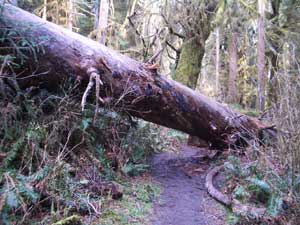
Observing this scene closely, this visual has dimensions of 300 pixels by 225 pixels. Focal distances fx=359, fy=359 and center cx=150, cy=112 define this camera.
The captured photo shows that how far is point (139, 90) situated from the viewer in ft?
20.8

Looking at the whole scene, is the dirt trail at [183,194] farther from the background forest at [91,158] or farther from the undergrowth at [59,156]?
the undergrowth at [59,156]

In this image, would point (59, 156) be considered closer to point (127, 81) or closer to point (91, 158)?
point (91, 158)

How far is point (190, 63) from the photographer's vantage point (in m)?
10.4

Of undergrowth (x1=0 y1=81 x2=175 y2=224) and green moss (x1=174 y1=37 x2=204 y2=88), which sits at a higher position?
green moss (x1=174 y1=37 x2=204 y2=88)

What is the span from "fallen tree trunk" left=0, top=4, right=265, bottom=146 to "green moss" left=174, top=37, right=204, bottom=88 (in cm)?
263

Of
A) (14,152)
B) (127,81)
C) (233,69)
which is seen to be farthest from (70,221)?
(233,69)

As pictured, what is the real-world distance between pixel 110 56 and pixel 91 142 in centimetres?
152

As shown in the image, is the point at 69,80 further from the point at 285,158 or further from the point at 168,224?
the point at 285,158

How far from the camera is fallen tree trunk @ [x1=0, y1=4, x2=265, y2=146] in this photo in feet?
18.2

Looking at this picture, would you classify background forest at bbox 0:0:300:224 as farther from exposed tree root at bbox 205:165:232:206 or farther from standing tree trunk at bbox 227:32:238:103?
standing tree trunk at bbox 227:32:238:103

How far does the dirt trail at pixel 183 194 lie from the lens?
4703 mm

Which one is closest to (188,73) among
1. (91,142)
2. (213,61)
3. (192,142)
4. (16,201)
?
(192,142)

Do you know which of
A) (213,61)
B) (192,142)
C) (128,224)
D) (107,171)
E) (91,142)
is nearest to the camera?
(128,224)

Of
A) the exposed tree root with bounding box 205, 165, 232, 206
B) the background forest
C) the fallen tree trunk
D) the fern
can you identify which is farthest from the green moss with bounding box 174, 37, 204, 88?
the fern
